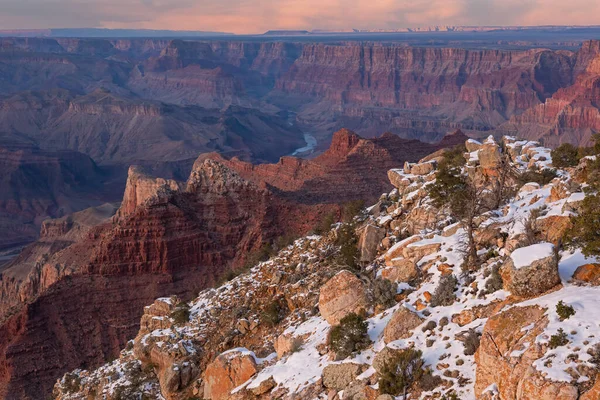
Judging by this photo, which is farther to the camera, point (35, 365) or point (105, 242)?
point (105, 242)

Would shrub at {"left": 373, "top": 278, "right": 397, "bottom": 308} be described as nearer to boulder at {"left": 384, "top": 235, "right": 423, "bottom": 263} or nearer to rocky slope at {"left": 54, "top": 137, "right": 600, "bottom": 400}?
rocky slope at {"left": 54, "top": 137, "right": 600, "bottom": 400}

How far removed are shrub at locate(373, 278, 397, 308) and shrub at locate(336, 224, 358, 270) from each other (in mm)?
4868

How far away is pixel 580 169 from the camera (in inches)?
1094

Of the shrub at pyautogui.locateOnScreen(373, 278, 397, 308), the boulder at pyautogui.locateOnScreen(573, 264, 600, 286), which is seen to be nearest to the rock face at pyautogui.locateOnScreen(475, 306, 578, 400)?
the boulder at pyautogui.locateOnScreen(573, 264, 600, 286)

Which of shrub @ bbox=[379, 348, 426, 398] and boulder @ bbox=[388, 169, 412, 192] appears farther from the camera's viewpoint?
boulder @ bbox=[388, 169, 412, 192]

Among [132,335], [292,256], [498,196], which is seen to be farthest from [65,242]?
[498,196]

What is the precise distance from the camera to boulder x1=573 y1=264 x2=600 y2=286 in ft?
61.8

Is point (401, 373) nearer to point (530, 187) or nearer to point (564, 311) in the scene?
point (564, 311)

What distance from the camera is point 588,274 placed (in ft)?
62.5

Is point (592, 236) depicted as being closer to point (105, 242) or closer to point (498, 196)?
point (498, 196)

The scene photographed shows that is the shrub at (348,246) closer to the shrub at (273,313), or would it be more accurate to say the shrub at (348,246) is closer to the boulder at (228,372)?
the shrub at (273,313)

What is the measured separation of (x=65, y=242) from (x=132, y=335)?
54.5 meters

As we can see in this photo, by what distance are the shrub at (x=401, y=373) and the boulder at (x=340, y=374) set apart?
1677 mm

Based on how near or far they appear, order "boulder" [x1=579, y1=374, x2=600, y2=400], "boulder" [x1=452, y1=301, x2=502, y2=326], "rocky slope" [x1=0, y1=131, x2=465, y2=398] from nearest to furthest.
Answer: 1. "boulder" [x1=579, y1=374, x2=600, y2=400]
2. "boulder" [x1=452, y1=301, x2=502, y2=326]
3. "rocky slope" [x1=0, y1=131, x2=465, y2=398]
